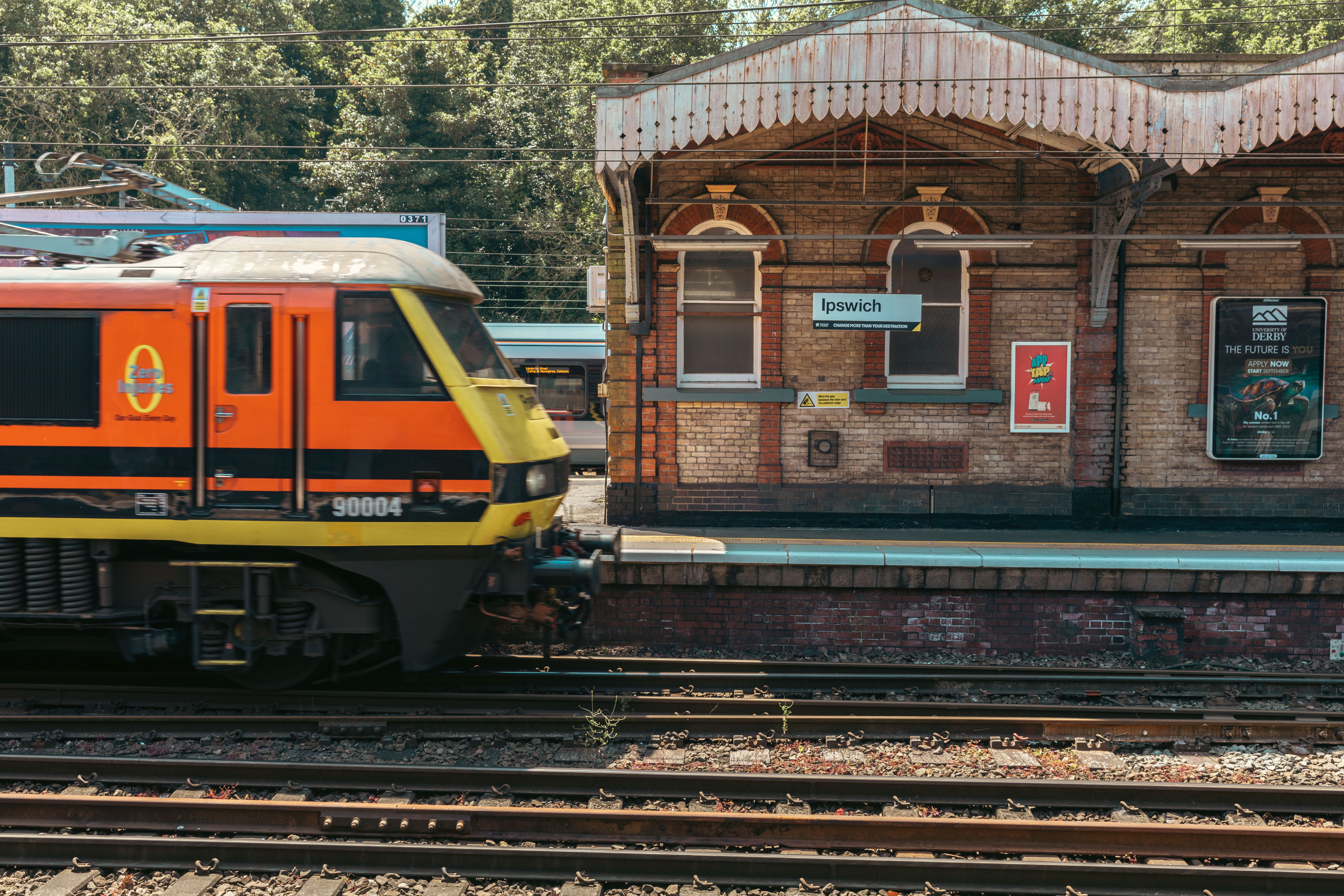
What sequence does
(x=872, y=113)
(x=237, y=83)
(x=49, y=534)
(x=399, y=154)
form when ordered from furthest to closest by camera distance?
(x=237, y=83)
(x=399, y=154)
(x=872, y=113)
(x=49, y=534)

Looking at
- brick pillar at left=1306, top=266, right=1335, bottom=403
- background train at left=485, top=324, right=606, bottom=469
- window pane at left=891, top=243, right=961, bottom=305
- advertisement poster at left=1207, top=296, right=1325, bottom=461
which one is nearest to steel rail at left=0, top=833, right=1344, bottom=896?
window pane at left=891, top=243, right=961, bottom=305

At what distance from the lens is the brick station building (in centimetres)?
1133

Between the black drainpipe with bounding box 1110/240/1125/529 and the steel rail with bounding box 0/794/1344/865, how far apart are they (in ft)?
22.0

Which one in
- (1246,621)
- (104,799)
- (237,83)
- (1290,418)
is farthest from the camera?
(237,83)

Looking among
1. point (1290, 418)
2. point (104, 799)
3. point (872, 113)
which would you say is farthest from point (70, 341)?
point (1290, 418)

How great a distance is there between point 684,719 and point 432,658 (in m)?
1.86

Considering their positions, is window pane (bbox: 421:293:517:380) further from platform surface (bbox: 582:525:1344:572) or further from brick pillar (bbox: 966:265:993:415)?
brick pillar (bbox: 966:265:993:415)

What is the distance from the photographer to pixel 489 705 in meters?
7.14

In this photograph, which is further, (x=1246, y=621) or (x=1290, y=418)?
(x=1290, y=418)

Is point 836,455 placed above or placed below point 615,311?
below

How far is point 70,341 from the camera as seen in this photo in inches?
254

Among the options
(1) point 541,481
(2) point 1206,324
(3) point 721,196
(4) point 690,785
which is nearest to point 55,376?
(1) point 541,481

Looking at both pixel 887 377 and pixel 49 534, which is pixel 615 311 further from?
pixel 49 534

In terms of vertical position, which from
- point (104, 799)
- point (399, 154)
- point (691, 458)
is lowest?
point (104, 799)
